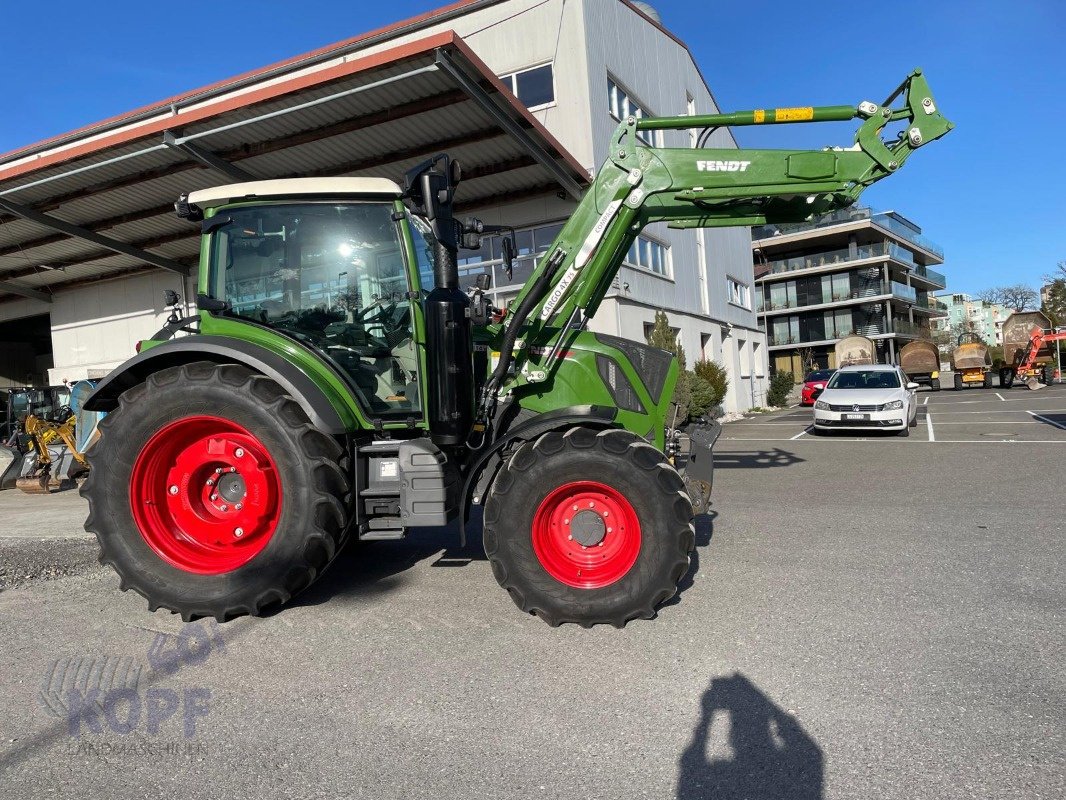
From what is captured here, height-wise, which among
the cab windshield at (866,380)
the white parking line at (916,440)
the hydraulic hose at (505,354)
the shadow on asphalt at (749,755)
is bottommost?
the shadow on asphalt at (749,755)

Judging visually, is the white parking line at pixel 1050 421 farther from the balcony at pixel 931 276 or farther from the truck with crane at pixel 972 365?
the balcony at pixel 931 276

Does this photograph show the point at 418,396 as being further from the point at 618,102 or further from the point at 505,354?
the point at 618,102

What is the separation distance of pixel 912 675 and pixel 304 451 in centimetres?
308

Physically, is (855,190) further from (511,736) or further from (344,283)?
(511,736)

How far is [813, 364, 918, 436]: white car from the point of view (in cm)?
1234

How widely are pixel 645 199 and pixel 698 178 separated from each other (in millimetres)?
358

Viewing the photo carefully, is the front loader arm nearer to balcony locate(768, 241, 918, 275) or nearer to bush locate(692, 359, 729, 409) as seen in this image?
bush locate(692, 359, 729, 409)

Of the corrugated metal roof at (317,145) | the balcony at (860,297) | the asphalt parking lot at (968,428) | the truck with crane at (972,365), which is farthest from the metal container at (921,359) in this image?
the corrugated metal roof at (317,145)

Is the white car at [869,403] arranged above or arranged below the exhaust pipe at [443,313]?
below

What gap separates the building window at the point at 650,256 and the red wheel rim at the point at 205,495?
489 inches

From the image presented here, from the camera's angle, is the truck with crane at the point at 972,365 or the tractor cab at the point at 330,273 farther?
the truck with crane at the point at 972,365

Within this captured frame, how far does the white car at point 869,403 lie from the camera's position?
1234cm

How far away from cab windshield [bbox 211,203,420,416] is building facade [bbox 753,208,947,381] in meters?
49.5

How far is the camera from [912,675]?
9.20ft
